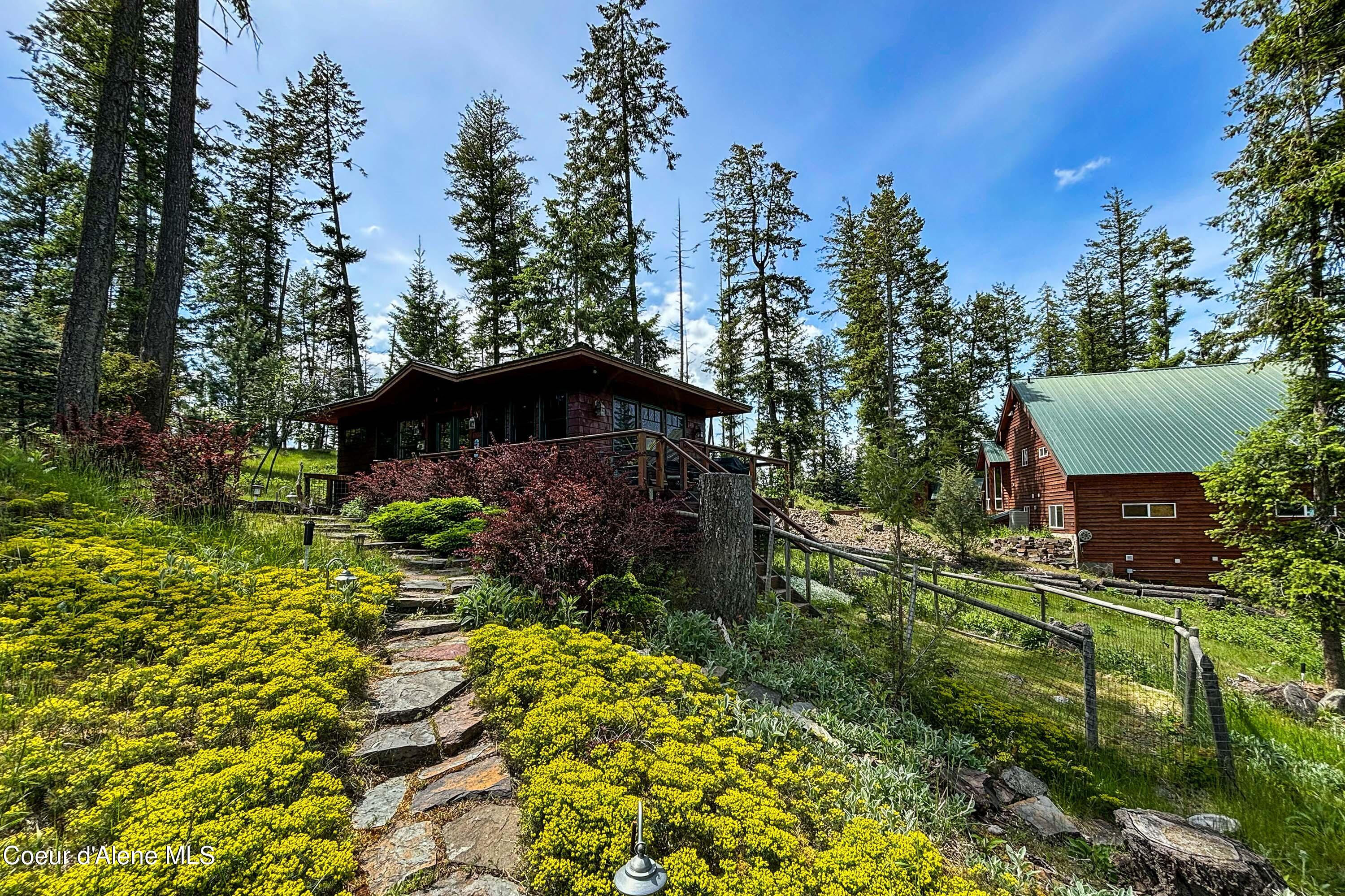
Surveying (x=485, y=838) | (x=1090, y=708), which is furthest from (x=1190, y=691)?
(x=485, y=838)

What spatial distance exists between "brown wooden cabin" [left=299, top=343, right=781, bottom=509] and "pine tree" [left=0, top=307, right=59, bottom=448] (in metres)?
5.16

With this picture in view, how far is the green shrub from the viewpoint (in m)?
6.82

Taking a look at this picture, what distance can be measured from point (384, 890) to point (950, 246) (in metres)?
30.1

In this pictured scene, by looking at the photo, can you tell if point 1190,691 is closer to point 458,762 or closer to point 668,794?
point 668,794

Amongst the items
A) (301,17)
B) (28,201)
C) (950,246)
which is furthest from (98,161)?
(950,246)

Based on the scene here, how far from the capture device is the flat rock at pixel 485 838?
2088mm

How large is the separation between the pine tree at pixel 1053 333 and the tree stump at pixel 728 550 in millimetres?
34374

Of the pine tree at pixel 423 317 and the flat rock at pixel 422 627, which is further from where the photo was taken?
the pine tree at pixel 423 317

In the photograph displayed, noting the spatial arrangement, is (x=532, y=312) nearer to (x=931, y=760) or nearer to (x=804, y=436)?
(x=804, y=436)

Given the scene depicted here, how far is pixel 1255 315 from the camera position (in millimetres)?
7758

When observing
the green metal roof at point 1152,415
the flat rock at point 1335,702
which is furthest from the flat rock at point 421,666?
the green metal roof at point 1152,415

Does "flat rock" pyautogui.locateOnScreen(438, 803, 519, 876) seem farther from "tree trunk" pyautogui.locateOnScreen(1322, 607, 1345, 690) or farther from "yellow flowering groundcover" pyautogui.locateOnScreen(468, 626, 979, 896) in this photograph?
"tree trunk" pyautogui.locateOnScreen(1322, 607, 1345, 690)

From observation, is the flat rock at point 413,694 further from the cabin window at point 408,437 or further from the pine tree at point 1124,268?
the pine tree at point 1124,268

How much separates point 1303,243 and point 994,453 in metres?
17.4
